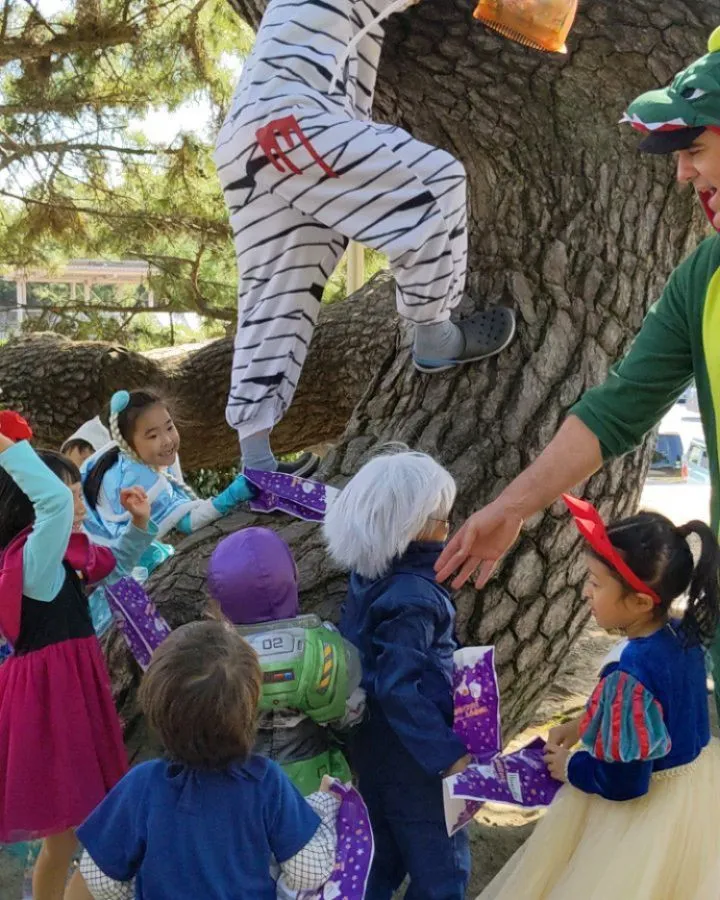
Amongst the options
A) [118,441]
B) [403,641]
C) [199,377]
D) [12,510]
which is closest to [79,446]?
[118,441]

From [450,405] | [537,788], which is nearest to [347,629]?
[537,788]

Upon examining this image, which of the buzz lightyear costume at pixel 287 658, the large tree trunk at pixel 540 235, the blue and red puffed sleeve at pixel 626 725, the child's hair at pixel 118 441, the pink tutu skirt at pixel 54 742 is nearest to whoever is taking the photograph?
the blue and red puffed sleeve at pixel 626 725

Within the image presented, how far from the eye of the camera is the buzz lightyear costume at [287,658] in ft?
6.79

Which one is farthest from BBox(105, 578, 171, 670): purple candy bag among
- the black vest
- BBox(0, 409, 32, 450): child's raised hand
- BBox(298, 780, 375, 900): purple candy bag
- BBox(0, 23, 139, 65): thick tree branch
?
BBox(0, 23, 139, 65): thick tree branch

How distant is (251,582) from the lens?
2.14 meters

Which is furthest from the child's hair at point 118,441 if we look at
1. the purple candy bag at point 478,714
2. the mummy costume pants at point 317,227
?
the purple candy bag at point 478,714

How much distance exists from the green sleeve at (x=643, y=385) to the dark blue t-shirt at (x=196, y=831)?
1.03 m

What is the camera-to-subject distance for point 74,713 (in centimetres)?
238

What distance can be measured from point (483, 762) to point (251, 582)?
2.05 feet

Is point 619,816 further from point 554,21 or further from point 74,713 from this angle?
point 554,21

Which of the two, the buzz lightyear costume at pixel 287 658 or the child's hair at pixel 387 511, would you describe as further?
the child's hair at pixel 387 511

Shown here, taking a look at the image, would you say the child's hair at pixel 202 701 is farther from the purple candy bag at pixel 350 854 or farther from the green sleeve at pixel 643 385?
the green sleeve at pixel 643 385

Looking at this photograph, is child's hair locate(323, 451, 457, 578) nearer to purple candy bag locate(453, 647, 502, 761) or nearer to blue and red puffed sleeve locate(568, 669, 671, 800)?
purple candy bag locate(453, 647, 502, 761)

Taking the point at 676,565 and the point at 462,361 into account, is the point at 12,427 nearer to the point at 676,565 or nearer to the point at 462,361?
the point at 462,361
